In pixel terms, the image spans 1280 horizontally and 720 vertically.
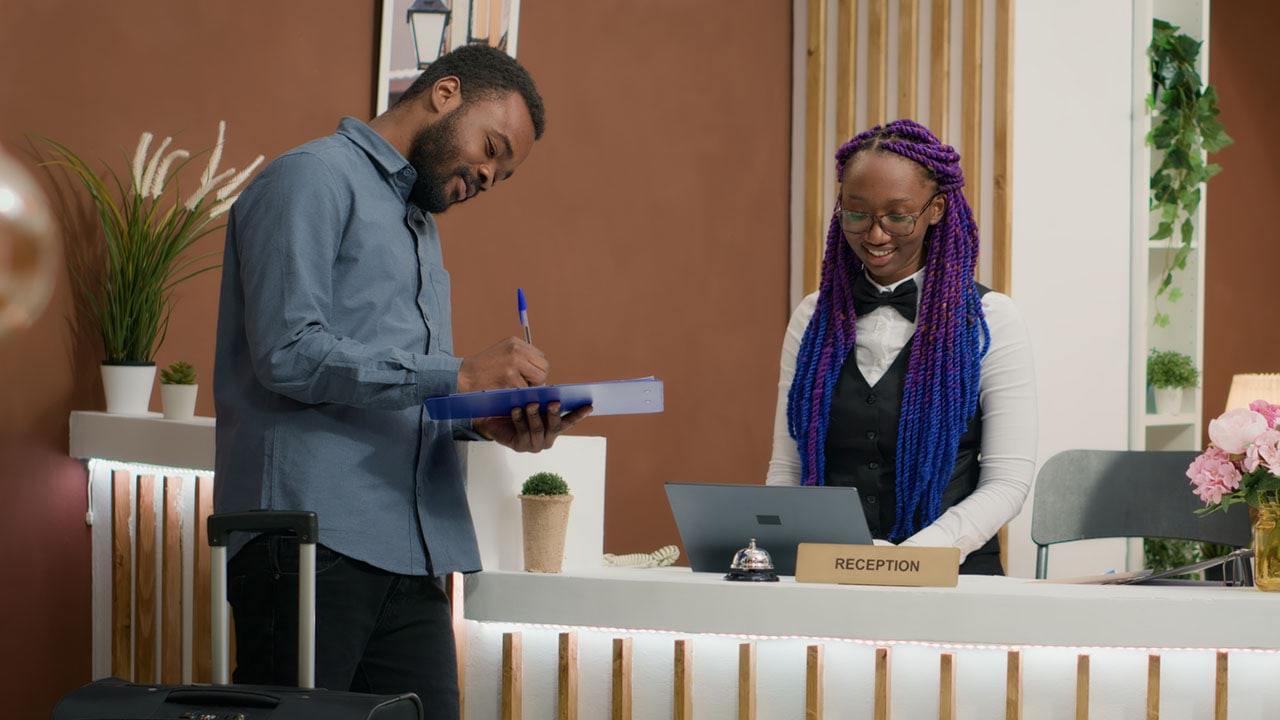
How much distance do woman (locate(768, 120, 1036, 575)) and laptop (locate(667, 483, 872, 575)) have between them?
378mm

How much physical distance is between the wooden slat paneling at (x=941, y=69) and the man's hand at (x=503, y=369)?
2.98 metres

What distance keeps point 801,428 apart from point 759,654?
664 millimetres

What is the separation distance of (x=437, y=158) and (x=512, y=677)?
2.50 feet

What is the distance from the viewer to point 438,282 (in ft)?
6.72

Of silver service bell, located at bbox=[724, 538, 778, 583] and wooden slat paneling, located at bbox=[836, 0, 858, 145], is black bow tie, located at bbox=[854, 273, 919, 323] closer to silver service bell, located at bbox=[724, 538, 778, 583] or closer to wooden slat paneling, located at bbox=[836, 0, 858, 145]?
silver service bell, located at bbox=[724, 538, 778, 583]

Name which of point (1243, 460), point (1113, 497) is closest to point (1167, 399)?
point (1113, 497)

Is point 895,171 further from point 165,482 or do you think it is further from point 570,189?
point 570,189

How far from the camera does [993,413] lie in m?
2.41

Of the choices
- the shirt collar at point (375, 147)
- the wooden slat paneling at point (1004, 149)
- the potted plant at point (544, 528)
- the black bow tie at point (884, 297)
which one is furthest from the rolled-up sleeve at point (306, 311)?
the wooden slat paneling at point (1004, 149)

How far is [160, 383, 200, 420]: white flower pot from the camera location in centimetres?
→ 303

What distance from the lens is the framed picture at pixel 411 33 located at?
3727 mm

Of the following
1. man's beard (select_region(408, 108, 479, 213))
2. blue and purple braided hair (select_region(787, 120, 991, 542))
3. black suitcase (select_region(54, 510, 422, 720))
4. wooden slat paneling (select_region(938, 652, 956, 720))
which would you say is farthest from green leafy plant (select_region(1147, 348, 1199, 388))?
black suitcase (select_region(54, 510, 422, 720))

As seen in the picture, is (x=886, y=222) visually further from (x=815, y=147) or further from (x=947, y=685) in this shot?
(x=815, y=147)

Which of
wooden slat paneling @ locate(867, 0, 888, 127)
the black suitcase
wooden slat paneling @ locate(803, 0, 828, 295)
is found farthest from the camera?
wooden slat paneling @ locate(803, 0, 828, 295)
